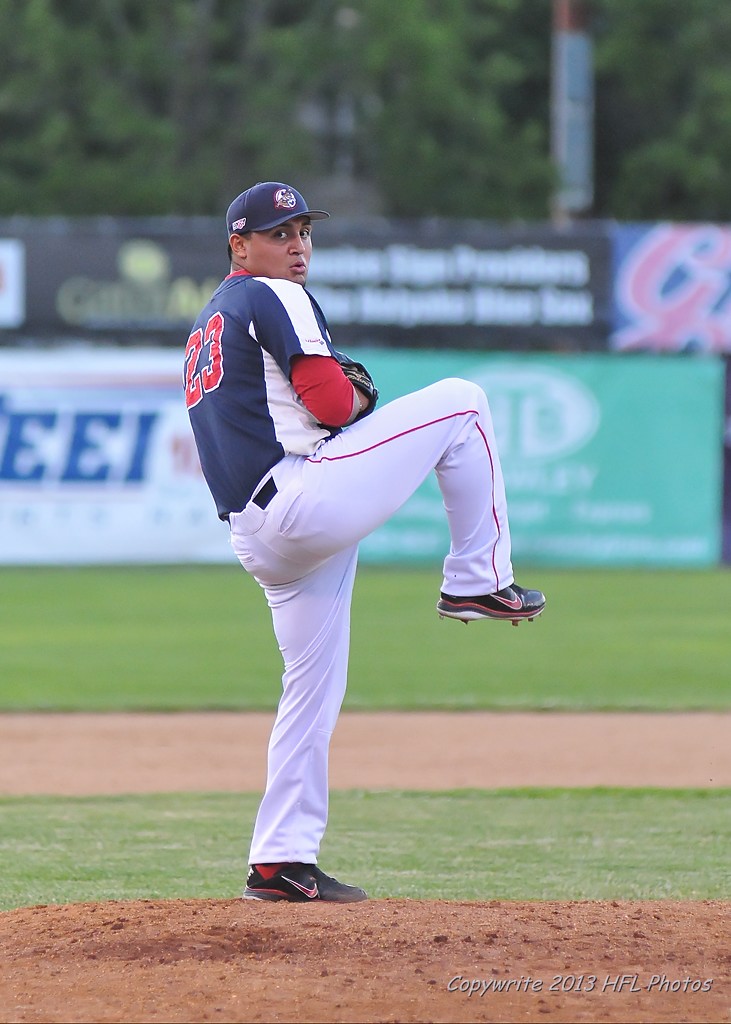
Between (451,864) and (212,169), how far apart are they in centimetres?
2526

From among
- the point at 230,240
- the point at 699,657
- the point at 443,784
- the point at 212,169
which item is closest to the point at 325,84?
the point at 212,169

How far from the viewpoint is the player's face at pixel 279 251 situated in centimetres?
444

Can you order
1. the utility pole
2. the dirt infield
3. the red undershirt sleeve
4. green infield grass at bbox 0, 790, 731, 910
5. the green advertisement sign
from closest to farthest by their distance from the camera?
the dirt infield, the red undershirt sleeve, green infield grass at bbox 0, 790, 731, 910, the green advertisement sign, the utility pole

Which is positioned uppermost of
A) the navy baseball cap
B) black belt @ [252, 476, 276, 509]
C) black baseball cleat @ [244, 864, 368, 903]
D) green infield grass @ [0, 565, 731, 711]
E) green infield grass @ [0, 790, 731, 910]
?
the navy baseball cap

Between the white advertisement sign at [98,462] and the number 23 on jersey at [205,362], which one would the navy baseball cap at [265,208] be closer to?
the number 23 on jersey at [205,362]

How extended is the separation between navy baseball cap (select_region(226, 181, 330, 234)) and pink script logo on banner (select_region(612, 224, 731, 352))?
13.5 metres

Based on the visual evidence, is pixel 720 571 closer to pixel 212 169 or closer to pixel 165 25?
pixel 212 169

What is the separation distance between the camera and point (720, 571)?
56.3 feet

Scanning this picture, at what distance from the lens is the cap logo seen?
439 centimetres

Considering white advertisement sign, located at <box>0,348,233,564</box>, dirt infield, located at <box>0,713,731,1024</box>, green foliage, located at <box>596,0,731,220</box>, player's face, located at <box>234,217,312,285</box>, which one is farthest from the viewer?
green foliage, located at <box>596,0,731,220</box>

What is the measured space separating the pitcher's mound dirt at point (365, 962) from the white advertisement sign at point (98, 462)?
12554 mm

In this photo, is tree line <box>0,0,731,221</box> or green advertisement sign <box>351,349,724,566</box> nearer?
green advertisement sign <box>351,349,724,566</box>

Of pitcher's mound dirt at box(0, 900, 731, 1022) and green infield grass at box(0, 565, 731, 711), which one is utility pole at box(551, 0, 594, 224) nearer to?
green infield grass at box(0, 565, 731, 711)

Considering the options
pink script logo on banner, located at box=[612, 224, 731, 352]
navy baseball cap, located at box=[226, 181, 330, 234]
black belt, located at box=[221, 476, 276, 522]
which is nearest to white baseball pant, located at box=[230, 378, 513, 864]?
black belt, located at box=[221, 476, 276, 522]
